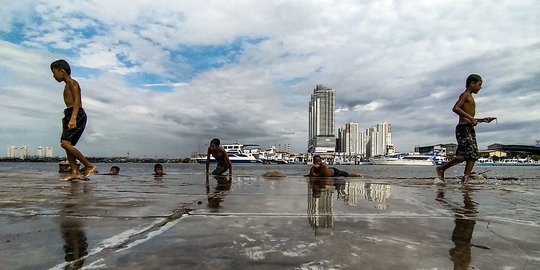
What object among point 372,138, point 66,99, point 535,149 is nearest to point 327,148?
point 372,138

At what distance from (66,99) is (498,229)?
761 centimetres

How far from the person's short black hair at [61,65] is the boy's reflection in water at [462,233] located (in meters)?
7.16

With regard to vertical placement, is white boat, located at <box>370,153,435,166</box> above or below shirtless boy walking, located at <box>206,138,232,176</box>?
below

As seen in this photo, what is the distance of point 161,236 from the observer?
248cm

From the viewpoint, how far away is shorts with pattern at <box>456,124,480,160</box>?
8.87 meters

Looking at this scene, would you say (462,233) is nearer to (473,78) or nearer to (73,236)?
(73,236)

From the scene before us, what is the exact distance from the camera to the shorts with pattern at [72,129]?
718 centimetres

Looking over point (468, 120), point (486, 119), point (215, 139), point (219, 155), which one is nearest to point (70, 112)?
point (215, 139)

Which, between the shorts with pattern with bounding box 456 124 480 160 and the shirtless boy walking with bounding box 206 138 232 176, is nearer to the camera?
the shorts with pattern with bounding box 456 124 480 160

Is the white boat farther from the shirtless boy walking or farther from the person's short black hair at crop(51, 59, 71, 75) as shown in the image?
the person's short black hair at crop(51, 59, 71, 75)

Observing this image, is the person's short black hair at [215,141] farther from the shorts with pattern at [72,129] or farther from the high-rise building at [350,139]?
the high-rise building at [350,139]

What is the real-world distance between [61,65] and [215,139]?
5.79m

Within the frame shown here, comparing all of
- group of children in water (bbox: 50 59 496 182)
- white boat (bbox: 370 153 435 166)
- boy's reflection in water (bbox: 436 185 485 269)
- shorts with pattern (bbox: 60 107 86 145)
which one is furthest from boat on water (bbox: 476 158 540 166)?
shorts with pattern (bbox: 60 107 86 145)

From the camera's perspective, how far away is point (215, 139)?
1222 cm
